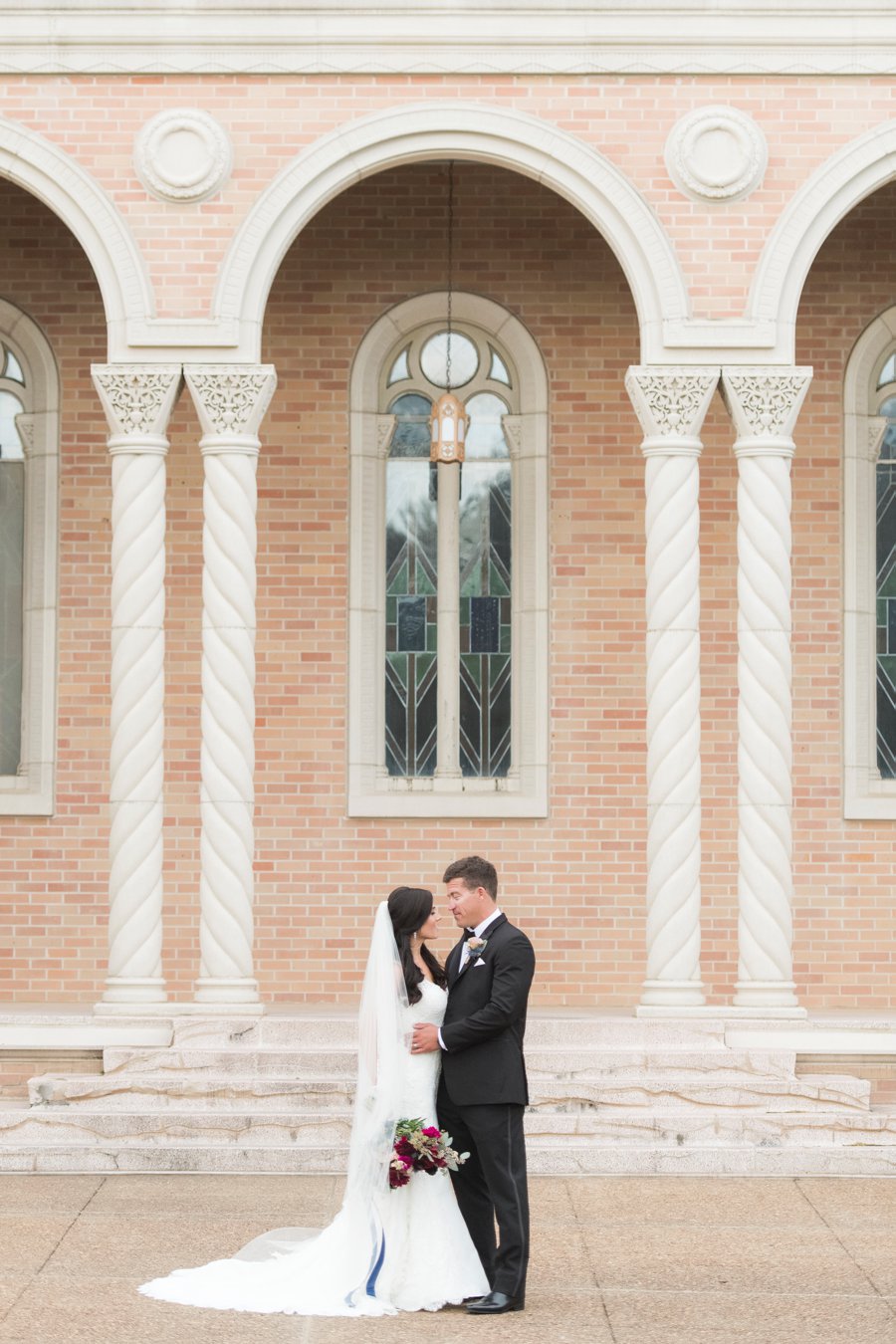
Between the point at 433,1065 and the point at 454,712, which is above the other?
the point at 454,712

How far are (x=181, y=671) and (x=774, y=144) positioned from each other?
548 centimetres

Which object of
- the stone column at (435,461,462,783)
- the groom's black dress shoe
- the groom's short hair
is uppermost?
the stone column at (435,461,462,783)

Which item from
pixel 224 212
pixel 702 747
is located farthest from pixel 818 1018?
pixel 224 212

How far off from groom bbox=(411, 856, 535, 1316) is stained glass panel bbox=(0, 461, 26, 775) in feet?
25.0

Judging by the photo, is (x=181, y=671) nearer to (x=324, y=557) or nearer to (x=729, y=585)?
(x=324, y=557)

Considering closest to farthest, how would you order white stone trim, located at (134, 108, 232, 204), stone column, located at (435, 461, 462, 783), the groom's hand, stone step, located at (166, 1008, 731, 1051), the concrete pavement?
the concrete pavement < the groom's hand < stone step, located at (166, 1008, 731, 1051) < white stone trim, located at (134, 108, 232, 204) < stone column, located at (435, 461, 462, 783)

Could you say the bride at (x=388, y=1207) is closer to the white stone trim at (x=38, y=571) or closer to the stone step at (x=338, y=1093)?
the stone step at (x=338, y=1093)

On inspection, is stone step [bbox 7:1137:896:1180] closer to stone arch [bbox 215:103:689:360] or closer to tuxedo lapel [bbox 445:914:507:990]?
tuxedo lapel [bbox 445:914:507:990]

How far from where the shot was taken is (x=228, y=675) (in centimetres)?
1359

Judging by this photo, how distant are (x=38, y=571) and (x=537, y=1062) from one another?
17.7 ft

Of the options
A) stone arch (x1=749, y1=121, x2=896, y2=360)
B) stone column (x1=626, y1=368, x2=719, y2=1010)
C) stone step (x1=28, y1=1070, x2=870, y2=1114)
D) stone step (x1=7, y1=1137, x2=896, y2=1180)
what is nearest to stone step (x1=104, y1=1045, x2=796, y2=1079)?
stone step (x1=28, y1=1070, x2=870, y2=1114)

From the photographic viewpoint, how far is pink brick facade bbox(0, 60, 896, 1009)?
613 inches

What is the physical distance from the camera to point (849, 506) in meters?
15.8

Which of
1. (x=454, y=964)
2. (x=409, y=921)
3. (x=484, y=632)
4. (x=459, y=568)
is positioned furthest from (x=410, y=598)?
(x=409, y=921)
